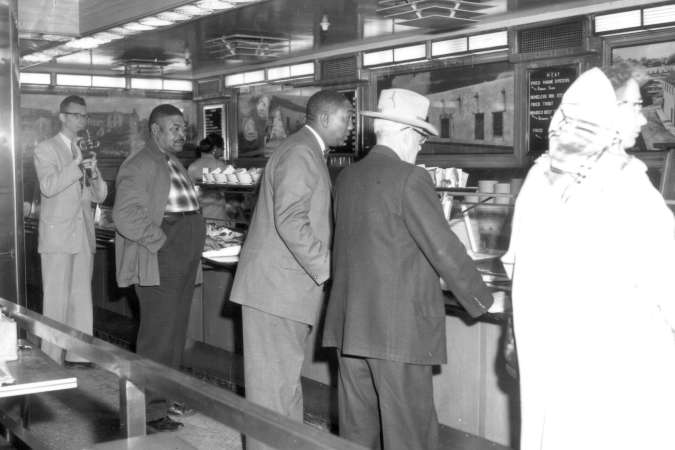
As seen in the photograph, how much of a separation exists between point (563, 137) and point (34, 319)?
182 cm

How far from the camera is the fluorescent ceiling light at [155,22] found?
6.16 m

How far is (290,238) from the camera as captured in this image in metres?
3.47

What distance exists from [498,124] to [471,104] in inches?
16.5

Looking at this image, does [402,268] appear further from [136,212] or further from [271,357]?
[136,212]

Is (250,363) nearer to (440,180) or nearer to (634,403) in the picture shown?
(634,403)

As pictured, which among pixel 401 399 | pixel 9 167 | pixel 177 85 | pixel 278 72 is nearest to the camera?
pixel 401 399

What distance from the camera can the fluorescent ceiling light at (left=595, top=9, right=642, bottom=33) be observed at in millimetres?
6719

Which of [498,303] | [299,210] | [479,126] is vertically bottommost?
[498,303]

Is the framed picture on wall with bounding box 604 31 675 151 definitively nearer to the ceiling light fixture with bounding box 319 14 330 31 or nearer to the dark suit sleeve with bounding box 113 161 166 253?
the ceiling light fixture with bounding box 319 14 330 31

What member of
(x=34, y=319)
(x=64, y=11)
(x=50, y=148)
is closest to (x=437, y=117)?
(x=64, y=11)

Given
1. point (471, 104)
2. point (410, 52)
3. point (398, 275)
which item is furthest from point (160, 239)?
point (410, 52)

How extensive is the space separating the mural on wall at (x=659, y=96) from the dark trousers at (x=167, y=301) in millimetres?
3844

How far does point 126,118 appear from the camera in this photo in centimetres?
1264

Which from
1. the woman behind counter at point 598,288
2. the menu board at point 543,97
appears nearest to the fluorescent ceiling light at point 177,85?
the menu board at point 543,97
